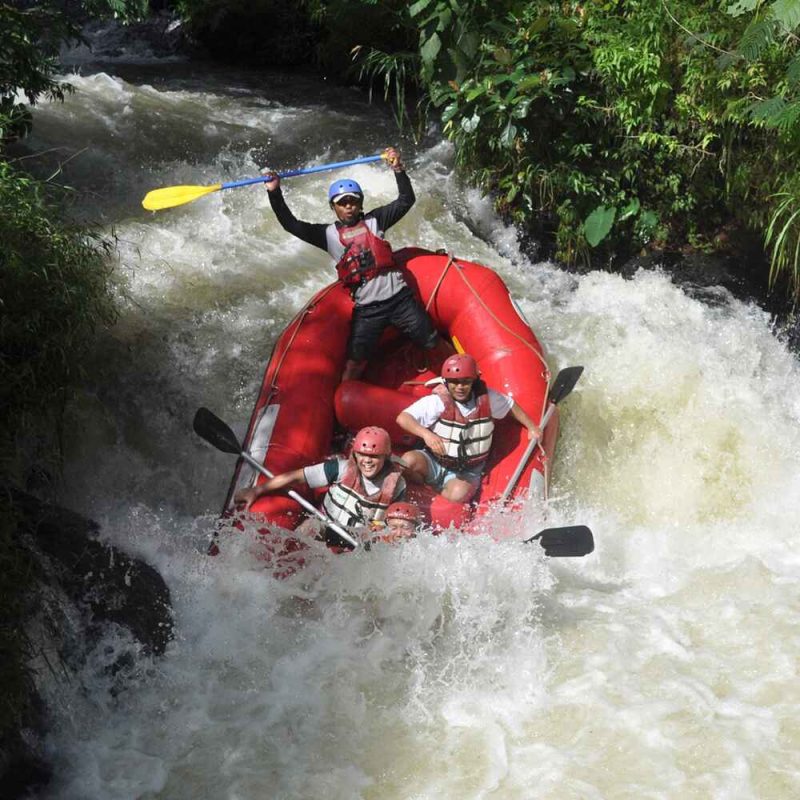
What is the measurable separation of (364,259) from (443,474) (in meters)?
1.10

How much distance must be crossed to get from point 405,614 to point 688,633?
1.06 metres

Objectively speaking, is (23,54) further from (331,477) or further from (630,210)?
(630,210)

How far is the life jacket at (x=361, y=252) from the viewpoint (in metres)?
4.74

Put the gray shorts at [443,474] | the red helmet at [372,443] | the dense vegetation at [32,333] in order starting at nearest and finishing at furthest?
the dense vegetation at [32,333] → the red helmet at [372,443] → the gray shorts at [443,474]

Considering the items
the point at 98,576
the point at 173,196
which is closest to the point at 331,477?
the point at 98,576

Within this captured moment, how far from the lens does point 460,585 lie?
3.90m

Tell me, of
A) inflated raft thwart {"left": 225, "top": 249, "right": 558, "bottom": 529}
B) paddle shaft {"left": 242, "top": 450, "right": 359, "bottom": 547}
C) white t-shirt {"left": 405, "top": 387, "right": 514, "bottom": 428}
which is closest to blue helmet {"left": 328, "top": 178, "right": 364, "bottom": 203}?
inflated raft thwart {"left": 225, "top": 249, "right": 558, "bottom": 529}

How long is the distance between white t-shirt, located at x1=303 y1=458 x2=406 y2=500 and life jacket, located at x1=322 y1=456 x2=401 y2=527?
0.01 m

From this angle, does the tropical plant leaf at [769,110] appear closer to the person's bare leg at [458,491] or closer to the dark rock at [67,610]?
the person's bare leg at [458,491]

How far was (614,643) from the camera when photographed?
3797 millimetres

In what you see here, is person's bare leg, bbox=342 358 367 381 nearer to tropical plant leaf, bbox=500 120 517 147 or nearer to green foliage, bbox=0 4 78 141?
tropical plant leaf, bbox=500 120 517 147

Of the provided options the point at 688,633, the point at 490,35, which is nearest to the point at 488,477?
the point at 688,633

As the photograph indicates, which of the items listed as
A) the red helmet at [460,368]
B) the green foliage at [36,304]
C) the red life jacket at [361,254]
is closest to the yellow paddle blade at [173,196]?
the red life jacket at [361,254]

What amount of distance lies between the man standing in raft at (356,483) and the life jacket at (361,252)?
3.46 feet
